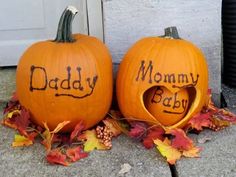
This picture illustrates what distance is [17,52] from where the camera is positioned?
2.46 metres

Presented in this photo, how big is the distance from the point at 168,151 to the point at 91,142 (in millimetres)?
330

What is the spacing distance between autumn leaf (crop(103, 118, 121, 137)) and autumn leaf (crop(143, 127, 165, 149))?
0.50 ft

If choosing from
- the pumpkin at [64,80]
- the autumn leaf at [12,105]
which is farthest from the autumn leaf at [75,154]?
the autumn leaf at [12,105]

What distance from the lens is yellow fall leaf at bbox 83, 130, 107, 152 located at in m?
1.62

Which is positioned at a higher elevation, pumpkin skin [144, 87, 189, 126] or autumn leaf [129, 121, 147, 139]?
pumpkin skin [144, 87, 189, 126]

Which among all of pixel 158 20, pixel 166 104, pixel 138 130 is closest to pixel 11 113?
pixel 138 130

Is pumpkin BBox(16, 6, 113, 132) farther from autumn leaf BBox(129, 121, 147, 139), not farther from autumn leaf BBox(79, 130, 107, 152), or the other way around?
autumn leaf BBox(129, 121, 147, 139)

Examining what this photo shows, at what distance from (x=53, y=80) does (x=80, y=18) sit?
30.5 inches

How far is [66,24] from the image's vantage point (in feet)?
5.39

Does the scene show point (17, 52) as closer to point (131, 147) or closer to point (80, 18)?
point (80, 18)

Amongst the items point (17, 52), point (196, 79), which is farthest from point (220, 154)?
point (17, 52)

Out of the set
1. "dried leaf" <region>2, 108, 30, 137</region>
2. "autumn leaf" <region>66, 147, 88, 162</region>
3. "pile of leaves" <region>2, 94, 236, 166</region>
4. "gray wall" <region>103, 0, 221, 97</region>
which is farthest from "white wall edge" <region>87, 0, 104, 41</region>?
"autumn leaf" <region>66, 147, 88, 162</region>

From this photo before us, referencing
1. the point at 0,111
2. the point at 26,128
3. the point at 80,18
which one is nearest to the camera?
the point at 26,128

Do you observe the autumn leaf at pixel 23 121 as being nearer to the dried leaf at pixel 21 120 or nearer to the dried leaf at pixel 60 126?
the dried leaf at pixel 21 120
